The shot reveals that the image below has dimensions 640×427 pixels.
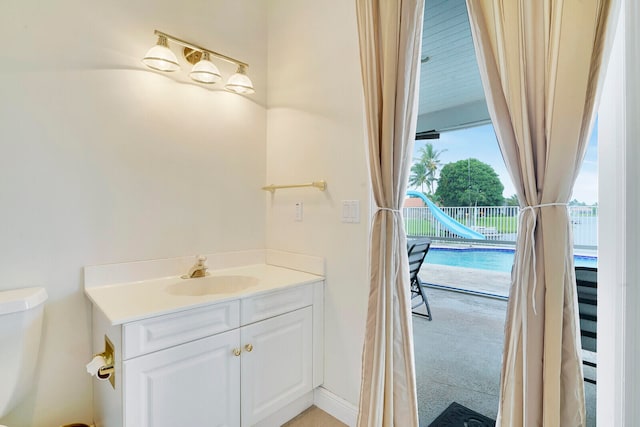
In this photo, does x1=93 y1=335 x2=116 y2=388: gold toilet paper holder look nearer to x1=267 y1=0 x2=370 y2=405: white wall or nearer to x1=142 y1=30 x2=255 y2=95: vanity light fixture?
→ x1=267 y1=0 x2=370 y2=405: white wall

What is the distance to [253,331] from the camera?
1.43m

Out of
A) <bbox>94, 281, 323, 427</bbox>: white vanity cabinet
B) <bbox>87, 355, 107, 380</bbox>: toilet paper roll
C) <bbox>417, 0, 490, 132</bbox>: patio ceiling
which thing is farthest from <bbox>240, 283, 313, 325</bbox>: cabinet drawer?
<bbox>417, 0, 490, 132</bbox>: patio ceiling

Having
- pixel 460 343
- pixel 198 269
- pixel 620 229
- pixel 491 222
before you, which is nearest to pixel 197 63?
pixel 198 269

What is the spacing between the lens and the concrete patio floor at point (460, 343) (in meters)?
1.55

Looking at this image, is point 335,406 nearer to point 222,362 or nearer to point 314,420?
point 314,420

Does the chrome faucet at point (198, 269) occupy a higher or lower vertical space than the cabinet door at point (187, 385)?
higher

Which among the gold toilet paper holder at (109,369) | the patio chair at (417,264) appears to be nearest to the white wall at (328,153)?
the patio chair at (417,264)

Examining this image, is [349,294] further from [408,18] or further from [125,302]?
[408,18]

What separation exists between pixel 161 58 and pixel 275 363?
1693mm

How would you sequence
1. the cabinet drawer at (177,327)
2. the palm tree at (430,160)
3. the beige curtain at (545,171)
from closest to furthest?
the beige curtain at (545,171) → the cabinet drawer at (177,327) → the palm tree at (430,160)

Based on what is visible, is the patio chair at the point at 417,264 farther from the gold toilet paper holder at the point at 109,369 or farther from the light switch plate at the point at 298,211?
the gold toilet paper holder at the point at 109,369

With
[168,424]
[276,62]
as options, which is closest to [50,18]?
[276,62]

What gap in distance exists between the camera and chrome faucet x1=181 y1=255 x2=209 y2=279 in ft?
5.53

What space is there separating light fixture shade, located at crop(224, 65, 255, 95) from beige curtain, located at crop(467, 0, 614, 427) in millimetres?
1402
